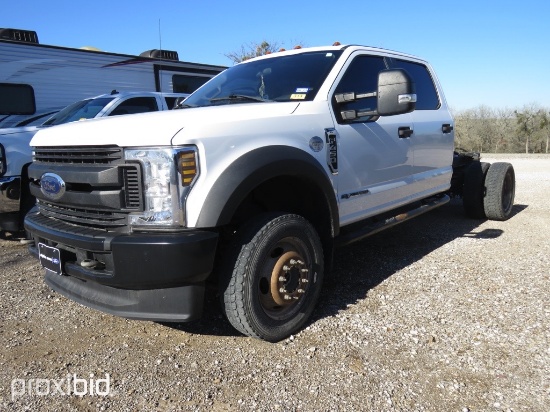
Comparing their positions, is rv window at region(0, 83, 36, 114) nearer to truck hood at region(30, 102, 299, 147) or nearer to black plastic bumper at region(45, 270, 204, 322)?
truck hood at region(30, 102, 299, 147)

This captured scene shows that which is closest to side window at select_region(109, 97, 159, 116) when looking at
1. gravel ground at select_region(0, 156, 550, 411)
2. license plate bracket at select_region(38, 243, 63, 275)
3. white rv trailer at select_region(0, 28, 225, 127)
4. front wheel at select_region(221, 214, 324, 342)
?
white rv trailer at select_region(0, 28, 225, 127)

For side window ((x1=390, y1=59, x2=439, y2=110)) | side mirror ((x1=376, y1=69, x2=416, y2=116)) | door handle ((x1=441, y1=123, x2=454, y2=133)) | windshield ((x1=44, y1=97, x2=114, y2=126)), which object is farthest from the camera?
windshield ((x1=44, y1=97, x2=114, y2=126))

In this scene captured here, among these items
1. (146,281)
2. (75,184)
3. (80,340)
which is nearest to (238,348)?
(146,281)

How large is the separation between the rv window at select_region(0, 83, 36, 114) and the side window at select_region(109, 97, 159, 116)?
2.51 metres

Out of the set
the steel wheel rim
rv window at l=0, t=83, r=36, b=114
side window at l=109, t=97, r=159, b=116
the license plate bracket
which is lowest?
the steel wheel rim

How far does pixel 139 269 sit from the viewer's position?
2.32 meters

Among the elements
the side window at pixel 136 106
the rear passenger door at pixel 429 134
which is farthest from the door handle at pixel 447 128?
the side window at pixel 136 106

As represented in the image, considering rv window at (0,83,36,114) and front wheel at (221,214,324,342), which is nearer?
front wheel at (221,214,324,342)

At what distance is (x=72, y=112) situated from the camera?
20.7 ft

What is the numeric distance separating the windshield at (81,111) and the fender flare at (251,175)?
13.8ft

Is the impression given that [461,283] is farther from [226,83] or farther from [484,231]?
[226,83]

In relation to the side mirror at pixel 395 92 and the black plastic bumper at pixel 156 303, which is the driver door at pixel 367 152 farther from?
the black plastic bumper at pixel 156 303

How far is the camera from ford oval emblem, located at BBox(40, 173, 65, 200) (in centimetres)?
267

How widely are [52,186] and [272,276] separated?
4.74 ft
